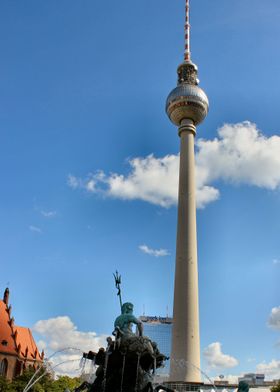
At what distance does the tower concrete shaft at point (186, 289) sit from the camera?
65.8 m

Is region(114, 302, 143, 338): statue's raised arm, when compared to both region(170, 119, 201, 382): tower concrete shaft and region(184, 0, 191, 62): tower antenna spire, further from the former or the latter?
region(184, 0, 191, 62): tower antenna spire

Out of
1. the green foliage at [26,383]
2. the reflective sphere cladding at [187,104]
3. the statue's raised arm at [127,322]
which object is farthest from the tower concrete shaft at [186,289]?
the statue's raised arm at [127,322]

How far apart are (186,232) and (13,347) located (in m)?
42.3

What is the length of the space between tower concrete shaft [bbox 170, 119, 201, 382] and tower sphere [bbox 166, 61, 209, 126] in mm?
8174

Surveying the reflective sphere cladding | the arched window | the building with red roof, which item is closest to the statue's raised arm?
the building with red roof

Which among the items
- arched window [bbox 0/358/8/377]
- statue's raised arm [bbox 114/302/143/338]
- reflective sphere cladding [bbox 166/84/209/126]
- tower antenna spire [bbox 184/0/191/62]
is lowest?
statue's raised arm [bbox 114/302/143/338]

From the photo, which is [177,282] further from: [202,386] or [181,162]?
[181,162]

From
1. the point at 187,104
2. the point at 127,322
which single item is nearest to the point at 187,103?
the point at 187,104

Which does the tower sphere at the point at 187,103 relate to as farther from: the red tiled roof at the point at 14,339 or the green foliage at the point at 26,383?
the red tiled roof at the point at 14,339

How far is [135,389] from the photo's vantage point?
24.4 m

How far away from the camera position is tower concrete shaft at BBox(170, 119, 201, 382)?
6575 cm

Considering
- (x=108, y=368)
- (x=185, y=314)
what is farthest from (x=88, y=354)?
(x=185, y=314)

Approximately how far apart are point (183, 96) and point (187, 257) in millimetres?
31029

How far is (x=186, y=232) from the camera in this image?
240 feet
